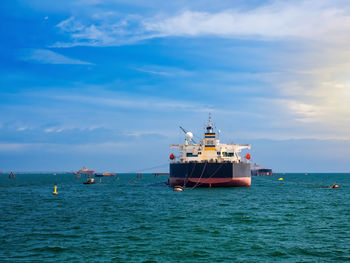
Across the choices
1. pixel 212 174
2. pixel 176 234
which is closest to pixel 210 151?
pixel 212 174

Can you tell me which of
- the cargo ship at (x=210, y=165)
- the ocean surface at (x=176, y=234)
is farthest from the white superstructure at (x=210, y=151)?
the ocean surface at (x=176, y=234)

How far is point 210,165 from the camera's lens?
229ft

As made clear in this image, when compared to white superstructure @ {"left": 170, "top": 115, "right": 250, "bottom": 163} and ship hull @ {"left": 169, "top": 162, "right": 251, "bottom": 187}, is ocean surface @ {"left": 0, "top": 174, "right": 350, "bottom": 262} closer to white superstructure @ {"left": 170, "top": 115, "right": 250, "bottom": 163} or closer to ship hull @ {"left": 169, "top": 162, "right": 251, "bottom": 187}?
ship hull @ {"left": 169, "top": 162, "right": 251, "bottom": 187}

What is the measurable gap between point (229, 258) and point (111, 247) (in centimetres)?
827

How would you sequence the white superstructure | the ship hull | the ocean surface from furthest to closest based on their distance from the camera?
the white superstructure → the ship hull → the ocean surface

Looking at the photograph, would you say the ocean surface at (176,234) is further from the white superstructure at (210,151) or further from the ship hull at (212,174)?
the white superstructure at (210,151)

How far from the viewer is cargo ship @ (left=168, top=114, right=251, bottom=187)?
70.8m

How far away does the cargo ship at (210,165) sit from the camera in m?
70.8

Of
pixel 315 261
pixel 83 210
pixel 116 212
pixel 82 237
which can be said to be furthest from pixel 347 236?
pixel 83 210

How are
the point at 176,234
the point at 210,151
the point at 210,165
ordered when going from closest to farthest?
the point at 176,234 → the point at 210,165 → the point at 210,151

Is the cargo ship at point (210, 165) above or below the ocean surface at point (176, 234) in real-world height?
above

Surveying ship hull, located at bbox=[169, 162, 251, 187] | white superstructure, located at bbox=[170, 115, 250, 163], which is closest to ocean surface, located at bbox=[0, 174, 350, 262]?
ship hull, located at bbox=[169, 162, 251, 187]

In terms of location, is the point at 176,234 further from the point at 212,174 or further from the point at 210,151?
the point at 210,151

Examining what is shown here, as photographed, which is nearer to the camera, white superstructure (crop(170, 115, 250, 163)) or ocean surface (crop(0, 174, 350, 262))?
ocean surface (crop(0, 174, 350, 262))
